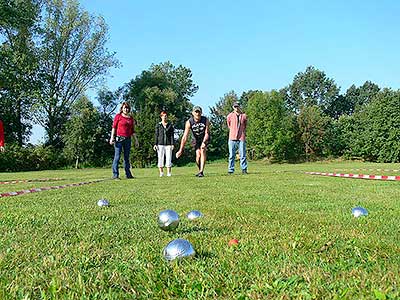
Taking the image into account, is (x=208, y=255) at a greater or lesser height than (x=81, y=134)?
lesser

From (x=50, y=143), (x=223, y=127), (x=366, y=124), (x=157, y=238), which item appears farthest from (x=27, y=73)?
(x=157, y=238)

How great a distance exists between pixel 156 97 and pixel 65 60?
9.94 meters

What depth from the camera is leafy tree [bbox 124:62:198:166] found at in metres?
36.4

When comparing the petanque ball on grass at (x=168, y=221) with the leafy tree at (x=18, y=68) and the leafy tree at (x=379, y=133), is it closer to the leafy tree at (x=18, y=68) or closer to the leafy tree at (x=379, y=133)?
the leafy tree at (x=18, y=68)

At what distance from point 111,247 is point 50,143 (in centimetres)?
3740

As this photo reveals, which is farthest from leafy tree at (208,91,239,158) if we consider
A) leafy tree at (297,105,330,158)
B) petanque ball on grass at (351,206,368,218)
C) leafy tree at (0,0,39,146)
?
petanque ball on grass at (351,206,368,218)

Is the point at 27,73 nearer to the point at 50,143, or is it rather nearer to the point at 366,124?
the point at 50,143

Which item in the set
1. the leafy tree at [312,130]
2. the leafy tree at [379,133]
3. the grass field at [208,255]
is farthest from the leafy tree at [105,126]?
the grass field at [208,255]

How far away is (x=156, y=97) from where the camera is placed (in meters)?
43.5

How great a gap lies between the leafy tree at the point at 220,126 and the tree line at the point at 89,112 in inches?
5.4

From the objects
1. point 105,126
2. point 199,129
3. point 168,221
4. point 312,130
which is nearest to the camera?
point 168,221

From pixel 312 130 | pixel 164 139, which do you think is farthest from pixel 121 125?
pixel 312 130

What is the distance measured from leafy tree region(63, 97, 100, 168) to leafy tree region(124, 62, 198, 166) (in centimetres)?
409

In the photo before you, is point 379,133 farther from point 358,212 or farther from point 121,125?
point 358,212
